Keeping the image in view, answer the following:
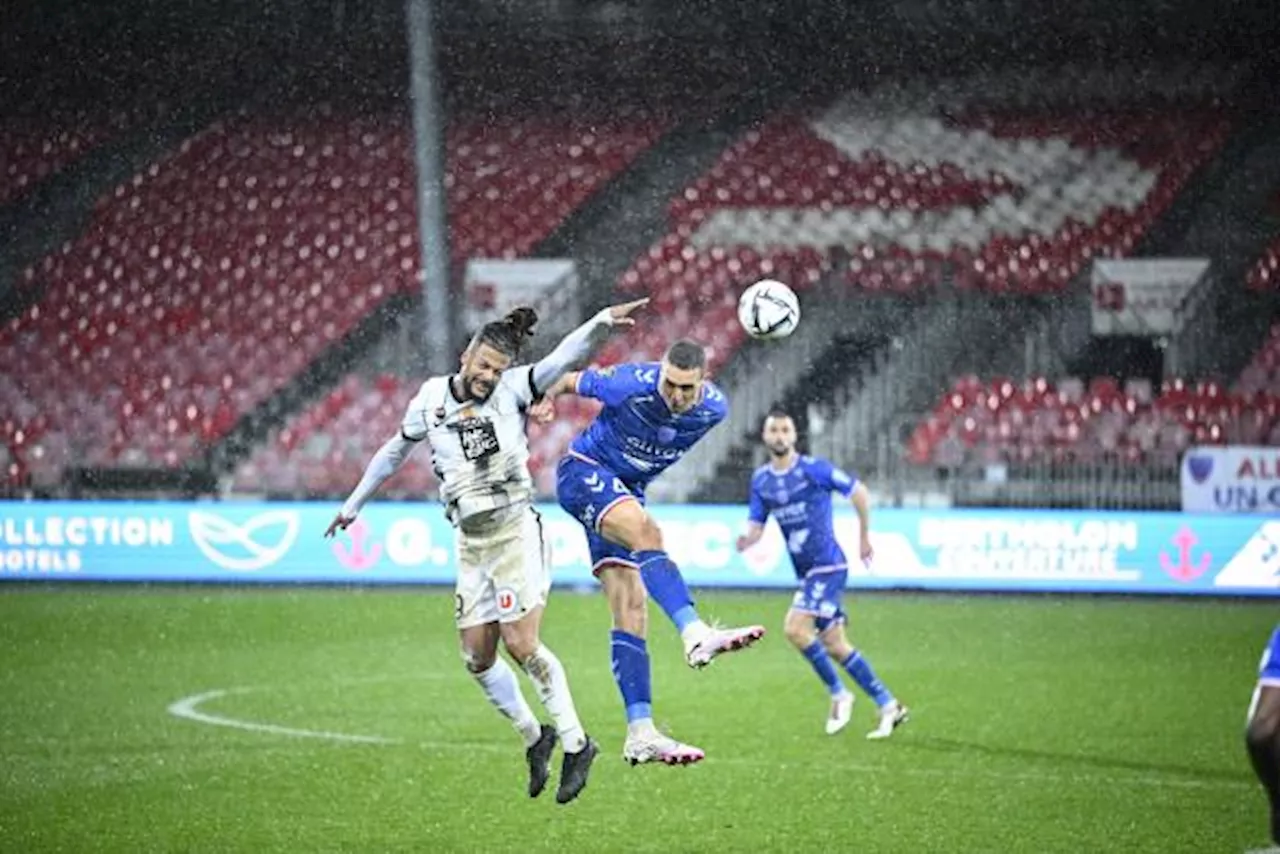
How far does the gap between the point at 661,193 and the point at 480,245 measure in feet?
9.66

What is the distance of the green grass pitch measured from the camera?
415 inches

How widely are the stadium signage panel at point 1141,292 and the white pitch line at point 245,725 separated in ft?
49.9

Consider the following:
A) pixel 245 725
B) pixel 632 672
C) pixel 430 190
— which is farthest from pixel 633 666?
pixel 430 190

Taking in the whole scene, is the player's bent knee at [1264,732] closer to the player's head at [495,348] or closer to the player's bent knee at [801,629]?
the player's head at [495,348]

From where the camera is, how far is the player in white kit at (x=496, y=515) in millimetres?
9656

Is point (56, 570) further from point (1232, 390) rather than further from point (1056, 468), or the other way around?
point (1232, 390)

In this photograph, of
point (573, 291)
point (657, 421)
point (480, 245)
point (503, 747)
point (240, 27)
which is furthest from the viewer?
point (240, 27)

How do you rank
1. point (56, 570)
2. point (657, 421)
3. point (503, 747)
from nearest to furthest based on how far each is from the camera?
1. point (657, 421)
2. point (503, 747)
3. point (56, 570)

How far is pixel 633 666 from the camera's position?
970cm

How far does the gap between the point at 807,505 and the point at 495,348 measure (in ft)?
17.9

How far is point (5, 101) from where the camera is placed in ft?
102

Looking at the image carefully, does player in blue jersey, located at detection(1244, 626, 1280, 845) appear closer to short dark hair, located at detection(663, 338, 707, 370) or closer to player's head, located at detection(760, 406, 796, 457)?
short dark hair, located at detection(663, 338, 707, 370)

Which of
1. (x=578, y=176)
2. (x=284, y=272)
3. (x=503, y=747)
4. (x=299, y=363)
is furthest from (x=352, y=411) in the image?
(x=503, y=747)

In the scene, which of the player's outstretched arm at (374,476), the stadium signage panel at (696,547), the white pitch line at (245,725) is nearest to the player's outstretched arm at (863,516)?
the white pitch line at (245,725)
